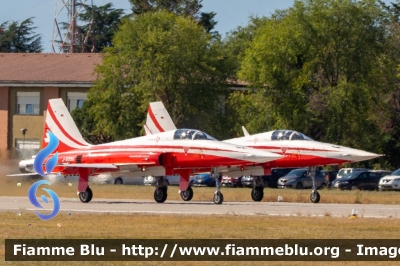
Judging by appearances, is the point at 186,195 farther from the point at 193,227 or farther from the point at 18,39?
the point at 18,39

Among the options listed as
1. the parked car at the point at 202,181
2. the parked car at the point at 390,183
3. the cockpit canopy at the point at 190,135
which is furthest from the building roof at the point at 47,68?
the cockpit canopy at the point at 190,135

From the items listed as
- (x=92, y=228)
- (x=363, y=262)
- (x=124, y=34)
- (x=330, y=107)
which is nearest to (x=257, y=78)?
(x=330, y=107)

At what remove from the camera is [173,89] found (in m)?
58.7

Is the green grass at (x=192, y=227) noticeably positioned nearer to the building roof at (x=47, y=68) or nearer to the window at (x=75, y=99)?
the building roof at (x=47, y=68)

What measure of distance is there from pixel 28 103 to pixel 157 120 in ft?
104

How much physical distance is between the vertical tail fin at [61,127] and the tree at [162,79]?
84.0 feet

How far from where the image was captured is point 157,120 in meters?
34.8

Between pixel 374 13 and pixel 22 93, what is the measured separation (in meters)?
25.2

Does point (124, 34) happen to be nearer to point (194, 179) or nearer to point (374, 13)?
point (194, 179)

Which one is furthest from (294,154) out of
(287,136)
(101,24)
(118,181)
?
(101,24)

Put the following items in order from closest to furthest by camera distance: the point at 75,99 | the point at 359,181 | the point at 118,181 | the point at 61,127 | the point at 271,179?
the point at 61,127, the point at 359,181, the point at 118,181, the point at 271,179, the point at 75,99

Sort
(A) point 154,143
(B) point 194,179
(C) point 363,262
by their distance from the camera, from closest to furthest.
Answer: (C) point 363,262
(A) point 154,143
(B) point 194,179

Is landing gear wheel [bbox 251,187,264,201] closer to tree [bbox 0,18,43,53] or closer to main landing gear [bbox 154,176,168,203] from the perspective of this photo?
main landing gear [bbox 154,176,168,203]

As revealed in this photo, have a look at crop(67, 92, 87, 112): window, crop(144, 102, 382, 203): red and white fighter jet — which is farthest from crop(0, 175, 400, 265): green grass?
crop(67, 92, 87, 112): window
